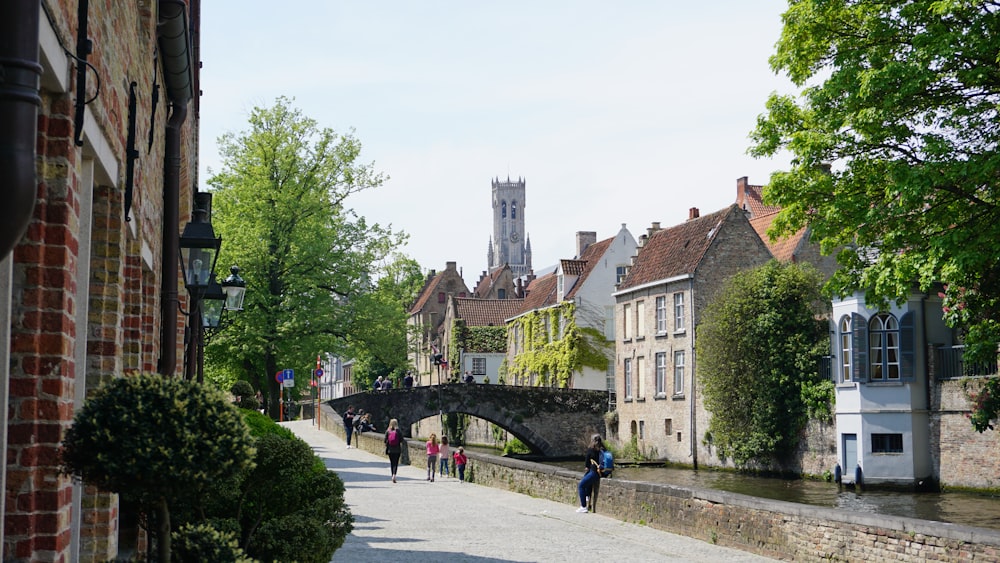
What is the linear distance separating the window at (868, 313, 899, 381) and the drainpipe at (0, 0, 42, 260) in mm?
36105

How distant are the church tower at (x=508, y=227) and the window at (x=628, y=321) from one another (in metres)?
128

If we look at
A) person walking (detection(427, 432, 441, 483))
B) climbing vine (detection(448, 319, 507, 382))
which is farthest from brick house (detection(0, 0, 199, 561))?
climbing vine (detection(448, 319, 507, 382))

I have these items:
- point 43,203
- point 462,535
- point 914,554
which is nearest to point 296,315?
point 462,535

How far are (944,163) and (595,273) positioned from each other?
Answer: 42.1 metres

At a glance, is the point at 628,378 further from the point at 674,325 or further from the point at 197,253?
the point at 197,253

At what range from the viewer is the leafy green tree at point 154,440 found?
13.7 ft

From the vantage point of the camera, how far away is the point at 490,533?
16.5 meters

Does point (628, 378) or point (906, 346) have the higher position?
point (906, 346)

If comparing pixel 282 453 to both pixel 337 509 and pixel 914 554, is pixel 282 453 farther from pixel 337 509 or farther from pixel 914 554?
pixel 914 554

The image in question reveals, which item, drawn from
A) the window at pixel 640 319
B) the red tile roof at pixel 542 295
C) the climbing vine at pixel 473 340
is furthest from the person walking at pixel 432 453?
the climbing vine at pixel 473 340

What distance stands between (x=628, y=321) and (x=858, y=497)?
69.7 feet

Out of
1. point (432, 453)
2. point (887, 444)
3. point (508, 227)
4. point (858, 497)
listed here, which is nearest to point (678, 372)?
point (887, 444)

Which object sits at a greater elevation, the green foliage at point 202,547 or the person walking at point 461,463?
the green foliage at point 202,547

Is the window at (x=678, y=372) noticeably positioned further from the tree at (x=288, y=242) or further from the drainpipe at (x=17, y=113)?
the drainpipe at (x=17, y=113)
